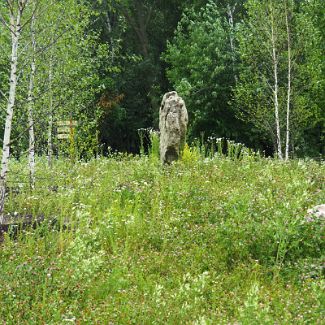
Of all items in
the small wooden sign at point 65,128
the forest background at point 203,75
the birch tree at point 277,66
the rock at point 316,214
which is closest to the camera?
the rock at point 316,214

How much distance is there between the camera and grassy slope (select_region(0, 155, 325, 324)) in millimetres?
5339

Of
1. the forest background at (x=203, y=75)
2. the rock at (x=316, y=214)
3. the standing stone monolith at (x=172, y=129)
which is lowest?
the rock at (x=316, y=214)

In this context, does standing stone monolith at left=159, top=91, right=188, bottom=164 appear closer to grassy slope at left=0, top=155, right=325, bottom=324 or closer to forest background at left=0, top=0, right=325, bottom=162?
grassy slope at left=0, top=155, right=325, bottom=324

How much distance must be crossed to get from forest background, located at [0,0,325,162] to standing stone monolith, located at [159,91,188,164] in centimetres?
300

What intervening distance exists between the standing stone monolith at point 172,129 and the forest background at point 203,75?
3.00m

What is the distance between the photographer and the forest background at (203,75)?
17.2m

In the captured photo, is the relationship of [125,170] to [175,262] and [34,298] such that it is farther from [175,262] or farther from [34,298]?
[34,298]

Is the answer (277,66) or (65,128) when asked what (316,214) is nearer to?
(65,128)

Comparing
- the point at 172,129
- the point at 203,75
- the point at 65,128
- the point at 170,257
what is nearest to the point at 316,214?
the point at 170,257

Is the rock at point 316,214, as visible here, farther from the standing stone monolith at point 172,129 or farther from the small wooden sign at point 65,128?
the small wooden sign at point 65,128

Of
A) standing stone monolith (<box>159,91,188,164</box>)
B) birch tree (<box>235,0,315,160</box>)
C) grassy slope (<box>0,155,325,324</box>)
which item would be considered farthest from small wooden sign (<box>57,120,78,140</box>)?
birch tree (<box>235,0,315,160</box>)

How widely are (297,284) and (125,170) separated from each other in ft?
23.2

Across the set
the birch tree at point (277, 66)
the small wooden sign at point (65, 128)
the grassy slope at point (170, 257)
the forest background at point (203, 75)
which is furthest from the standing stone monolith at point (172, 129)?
the birch tree at point (277, 66)

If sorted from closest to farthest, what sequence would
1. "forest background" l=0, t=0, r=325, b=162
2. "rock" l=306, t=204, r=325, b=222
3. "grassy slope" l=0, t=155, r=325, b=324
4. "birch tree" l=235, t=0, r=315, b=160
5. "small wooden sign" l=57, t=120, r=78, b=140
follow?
"grassy slope" l=0, t=155, r=325, b=324, "rock" l=306, t=204, r=325, b=222, "small wooden sign" l=57, t=120, r=78, b=140, "forest background" l=0, t=0, r=325, b=162, "birch tree" l=235, t=0, r=315, b=160
